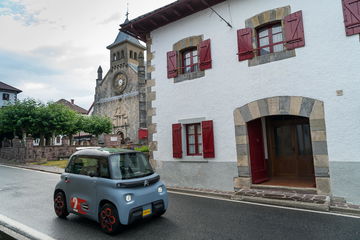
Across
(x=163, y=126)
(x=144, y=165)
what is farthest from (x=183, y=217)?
(x=163, y=126)

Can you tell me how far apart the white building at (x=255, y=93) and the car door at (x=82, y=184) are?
4.35 metres

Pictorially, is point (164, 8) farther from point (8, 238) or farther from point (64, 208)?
point (8, 238)

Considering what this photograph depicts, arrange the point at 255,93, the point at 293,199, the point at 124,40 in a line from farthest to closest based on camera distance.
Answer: the point at 124,40, the point at 255,93, the point at 293,199

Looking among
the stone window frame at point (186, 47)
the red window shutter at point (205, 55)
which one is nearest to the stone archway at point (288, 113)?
the red window shutter at point (205, 55)

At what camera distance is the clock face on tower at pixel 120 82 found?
40.9m

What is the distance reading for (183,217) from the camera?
17.8 ft

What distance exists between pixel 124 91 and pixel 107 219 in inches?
1476

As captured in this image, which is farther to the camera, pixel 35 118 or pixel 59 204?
pixel 35 118

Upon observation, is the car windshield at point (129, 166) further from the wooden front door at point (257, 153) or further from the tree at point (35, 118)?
the tree at point (35, 118)

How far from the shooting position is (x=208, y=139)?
8.41 meters

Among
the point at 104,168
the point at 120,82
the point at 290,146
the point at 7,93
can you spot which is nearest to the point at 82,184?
the point at 104,168

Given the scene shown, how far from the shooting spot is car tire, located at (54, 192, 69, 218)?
543 cm

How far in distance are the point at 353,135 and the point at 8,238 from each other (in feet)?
26.6

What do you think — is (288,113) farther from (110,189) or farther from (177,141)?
(110,189)
